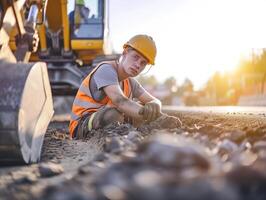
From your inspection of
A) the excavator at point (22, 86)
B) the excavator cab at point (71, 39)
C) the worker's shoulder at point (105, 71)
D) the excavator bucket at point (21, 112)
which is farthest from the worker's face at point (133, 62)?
the excavator cab at point (71, 39)

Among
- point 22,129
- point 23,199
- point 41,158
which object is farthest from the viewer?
point 41,158

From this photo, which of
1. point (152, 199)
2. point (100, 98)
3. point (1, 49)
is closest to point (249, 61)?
point (100, 98)

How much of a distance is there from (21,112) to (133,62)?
2.03 m

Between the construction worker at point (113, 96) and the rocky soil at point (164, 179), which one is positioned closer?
the rocky soil at point (164, 179)

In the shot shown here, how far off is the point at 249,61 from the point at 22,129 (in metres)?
24.4

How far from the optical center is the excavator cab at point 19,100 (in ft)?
8.63

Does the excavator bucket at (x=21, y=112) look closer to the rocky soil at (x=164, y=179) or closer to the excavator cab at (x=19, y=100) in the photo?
the excavator cab at (x=19, y=100)

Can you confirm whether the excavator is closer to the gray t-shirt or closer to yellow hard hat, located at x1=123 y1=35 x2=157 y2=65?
the gray t-shirt

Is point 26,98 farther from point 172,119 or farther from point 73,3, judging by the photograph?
point 73,3

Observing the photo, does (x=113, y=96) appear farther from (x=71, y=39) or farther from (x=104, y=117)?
(x=71, y=39)

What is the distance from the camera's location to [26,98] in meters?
2.79

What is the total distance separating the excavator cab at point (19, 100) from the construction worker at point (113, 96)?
0.98 metres

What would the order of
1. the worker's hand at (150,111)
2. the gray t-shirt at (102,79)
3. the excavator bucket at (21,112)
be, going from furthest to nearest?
the gray t-shirt at (102,79)
the worker's hand at (150,111)
the excavator bucket at (21,112)

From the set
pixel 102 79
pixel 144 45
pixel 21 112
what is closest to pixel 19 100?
pixel 21 112
